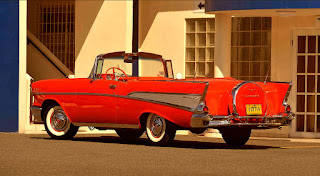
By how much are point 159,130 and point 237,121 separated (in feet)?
4.51

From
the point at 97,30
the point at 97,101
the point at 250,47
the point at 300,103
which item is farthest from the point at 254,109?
the point at 97,30

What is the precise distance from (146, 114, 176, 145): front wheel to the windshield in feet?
3.40

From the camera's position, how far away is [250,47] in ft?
68.6

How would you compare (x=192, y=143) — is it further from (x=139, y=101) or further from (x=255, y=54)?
(x=255, y=54)

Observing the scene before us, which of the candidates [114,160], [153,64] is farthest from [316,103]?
[114,160]

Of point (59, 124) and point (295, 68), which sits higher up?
point (295, 68)

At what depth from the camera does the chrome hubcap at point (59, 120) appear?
1622 centimetres

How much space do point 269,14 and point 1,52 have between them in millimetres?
6045

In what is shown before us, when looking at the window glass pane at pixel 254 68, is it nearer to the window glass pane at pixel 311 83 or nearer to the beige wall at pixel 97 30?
the window glass pane at pixel 311 83

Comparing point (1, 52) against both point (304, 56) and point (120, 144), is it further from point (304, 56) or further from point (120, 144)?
point (304, 56)

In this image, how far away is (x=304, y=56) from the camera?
20375 mm

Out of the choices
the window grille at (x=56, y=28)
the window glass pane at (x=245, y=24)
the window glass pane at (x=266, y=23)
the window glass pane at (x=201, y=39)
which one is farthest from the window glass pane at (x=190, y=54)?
the window grille at (x=56, y=28)

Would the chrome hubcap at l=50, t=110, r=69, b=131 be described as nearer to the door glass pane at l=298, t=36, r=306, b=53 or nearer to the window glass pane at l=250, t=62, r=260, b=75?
the window glass pane at l=250, t=62, r=260, b=75

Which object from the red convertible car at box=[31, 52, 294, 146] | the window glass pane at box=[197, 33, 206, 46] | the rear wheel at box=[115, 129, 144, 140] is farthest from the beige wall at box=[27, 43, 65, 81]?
the red convertible car at box=[31, 52, 294, 146]
